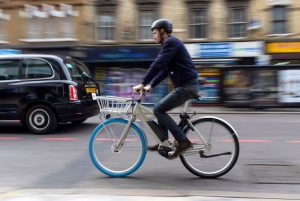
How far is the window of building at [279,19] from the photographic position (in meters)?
20.3

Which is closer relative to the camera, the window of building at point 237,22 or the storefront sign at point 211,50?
the storefront sign at point 211,50

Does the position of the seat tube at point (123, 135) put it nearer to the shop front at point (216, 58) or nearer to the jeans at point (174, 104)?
the jeans at point (174, 104)

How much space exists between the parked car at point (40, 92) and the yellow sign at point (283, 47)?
13.1 meters

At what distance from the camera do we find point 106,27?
852 inches

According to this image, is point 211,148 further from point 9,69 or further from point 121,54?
point 121,54

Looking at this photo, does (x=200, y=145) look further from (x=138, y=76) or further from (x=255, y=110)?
(x=138, y=76)

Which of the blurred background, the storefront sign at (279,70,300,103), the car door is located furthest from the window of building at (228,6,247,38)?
the car door

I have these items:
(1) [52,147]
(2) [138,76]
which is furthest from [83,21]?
(1) [52,147]

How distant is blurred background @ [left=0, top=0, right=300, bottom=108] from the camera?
19969 millimetres

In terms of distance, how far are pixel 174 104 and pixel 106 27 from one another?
17.1 metres

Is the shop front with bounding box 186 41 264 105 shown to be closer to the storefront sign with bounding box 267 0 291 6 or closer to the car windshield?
the storefront sign with bounding box 267 0 291 6

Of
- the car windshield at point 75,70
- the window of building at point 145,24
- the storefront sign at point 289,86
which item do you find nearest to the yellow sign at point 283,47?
the storefront sign at point 289,86

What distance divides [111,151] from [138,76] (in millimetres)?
14465

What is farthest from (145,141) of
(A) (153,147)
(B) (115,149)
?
(B) (115,149)
